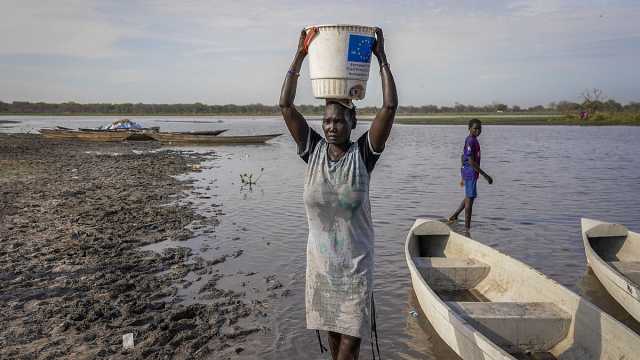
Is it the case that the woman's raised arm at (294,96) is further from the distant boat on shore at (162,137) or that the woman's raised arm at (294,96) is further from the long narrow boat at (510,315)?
the distant boat on shore at (162,137)

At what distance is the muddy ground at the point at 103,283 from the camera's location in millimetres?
4688

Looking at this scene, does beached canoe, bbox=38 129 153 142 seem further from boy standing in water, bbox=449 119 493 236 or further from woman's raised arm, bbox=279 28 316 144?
woman's raised arm, bbox=279 28 316 144

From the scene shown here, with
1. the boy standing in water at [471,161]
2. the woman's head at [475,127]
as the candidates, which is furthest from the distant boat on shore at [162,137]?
the woman's head at [475,127]

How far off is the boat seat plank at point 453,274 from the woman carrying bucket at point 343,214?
3.48 meters

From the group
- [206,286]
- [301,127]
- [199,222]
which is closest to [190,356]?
[206,286]

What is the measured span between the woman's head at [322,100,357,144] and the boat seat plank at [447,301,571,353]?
266cm

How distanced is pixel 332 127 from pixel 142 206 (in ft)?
29.9

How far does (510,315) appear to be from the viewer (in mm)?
4688

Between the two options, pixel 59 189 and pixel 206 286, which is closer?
pixel 206 286

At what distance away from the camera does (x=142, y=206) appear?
36.2ft

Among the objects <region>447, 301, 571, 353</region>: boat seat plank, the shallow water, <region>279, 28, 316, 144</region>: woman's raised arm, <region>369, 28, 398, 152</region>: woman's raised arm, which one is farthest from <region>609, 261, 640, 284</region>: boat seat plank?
<region>279, 28, 316, 144</region>: woman's raised arm

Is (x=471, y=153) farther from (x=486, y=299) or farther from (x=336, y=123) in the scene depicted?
(x=336, y=123)

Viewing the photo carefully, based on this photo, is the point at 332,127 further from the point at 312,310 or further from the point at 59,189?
the point at 59,189

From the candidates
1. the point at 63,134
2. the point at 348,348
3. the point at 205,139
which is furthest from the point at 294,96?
the point at 63,134
